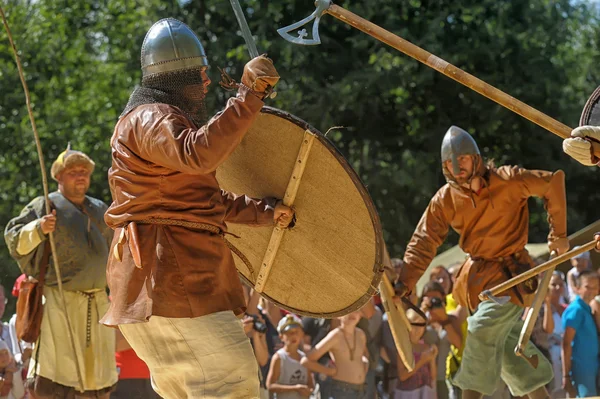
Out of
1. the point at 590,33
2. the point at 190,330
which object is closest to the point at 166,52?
the point at 190,330

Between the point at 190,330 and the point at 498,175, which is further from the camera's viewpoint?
the point at 498,175

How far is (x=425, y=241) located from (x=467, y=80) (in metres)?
2.37

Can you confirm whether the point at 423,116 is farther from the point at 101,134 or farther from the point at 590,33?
the point at 590,33

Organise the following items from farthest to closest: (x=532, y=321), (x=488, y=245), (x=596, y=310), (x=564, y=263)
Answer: (x=564, y=263)
(x=596, y=310)
(x=488, y=245)
(x=532, y=321)

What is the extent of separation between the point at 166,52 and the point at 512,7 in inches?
545

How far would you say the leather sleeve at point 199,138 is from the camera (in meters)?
4.45

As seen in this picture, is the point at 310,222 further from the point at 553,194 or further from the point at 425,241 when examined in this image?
the point at 553,194

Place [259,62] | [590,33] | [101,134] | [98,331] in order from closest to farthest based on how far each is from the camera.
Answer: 1. [259,62]
2. [98,331]
3. [101,134]
4. [590,33]

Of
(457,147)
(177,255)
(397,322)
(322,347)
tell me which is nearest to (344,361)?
(322,347)

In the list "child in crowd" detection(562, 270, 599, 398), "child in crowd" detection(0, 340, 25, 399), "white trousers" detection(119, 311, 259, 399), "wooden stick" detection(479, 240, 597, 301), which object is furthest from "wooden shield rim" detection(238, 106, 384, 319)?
"child in crowd" detection(562, 270, 599, 398)

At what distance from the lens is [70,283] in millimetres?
7492

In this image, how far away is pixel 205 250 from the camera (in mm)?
4758

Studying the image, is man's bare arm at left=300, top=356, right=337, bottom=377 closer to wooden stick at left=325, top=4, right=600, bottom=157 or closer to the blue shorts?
the blue shorts

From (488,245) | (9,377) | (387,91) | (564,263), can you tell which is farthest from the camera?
(387,91)
